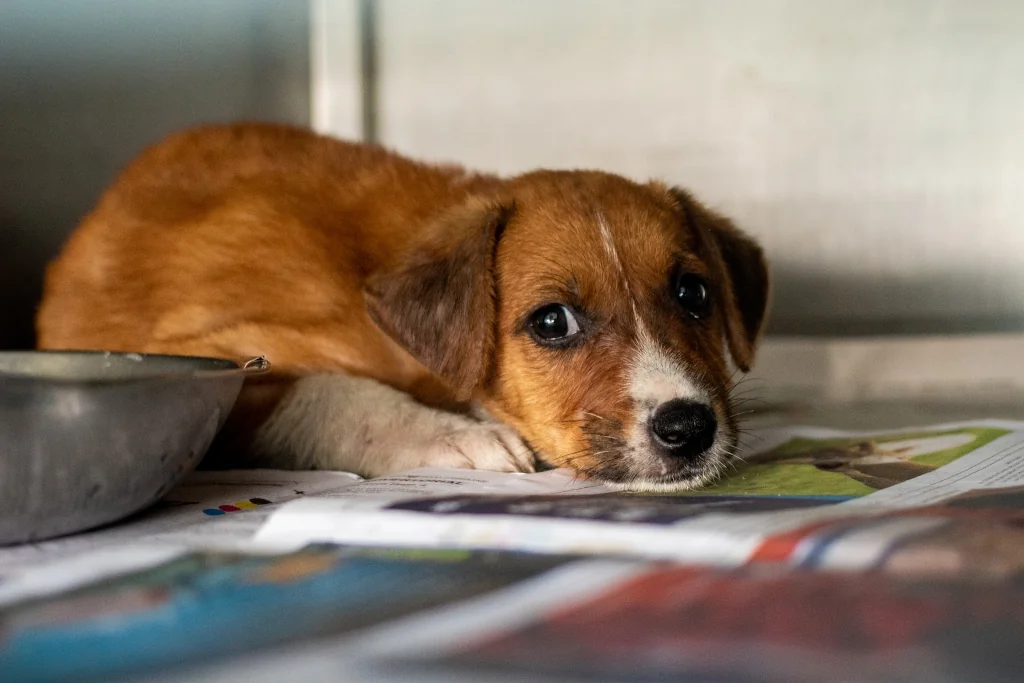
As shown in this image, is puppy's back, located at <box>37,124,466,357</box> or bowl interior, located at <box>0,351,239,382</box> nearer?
bowl interior, located at <box>0,351,239,382</box>

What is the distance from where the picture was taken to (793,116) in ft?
15.7

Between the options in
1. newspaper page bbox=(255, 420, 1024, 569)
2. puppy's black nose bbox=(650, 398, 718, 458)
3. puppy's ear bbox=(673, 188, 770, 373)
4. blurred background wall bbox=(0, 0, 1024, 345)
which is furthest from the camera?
blurred background wall bbox=(0, 0, 1024, 345)

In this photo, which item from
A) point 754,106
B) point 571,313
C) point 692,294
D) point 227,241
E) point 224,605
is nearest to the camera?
point 224,605

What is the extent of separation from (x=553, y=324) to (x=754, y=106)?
2.93 meters

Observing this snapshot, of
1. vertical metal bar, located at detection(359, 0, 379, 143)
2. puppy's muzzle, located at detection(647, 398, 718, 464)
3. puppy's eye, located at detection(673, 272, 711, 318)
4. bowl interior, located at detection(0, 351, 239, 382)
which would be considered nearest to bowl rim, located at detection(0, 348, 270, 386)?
bowl interior, located at detection(0, 351, 239, 382)

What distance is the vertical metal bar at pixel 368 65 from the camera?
504cm

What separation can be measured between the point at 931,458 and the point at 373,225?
1703 mm

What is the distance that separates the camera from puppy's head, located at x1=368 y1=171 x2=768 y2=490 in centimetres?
217

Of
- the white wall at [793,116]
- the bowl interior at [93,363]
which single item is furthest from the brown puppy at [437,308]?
the white wall at [793,116]

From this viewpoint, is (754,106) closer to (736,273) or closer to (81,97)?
(736,273)

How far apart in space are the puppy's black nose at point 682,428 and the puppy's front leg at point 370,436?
40 cm

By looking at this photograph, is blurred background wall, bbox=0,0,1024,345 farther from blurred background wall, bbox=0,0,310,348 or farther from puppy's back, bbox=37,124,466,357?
puppy's back, bbox=37,124,466,357

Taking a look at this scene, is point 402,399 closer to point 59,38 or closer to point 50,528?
point 50,528

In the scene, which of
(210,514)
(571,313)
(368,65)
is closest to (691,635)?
(210,514)
